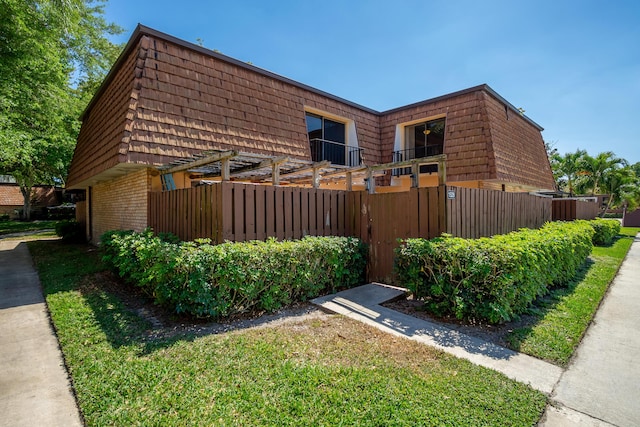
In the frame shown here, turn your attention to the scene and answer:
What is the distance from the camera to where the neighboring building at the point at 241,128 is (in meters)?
7.21

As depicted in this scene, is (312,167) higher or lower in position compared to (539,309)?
higher

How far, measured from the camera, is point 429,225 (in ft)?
17.8

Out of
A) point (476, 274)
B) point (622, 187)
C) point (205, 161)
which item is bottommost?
point (476, 274)

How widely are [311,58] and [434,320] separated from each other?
1188 cm

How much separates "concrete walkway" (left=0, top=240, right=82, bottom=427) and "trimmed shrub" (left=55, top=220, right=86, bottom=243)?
10.2 m

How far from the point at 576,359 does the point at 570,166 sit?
31998mm

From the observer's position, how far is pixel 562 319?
4.41 m

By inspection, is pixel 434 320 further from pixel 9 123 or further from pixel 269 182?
pixel 9 123

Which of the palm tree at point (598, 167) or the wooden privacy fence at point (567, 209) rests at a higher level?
the palm tree at point (598, 167)

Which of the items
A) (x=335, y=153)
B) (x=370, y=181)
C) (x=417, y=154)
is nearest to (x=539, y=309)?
(x=370, y=181)

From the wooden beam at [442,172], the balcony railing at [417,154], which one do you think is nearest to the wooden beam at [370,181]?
the wooden beam at [442,172]

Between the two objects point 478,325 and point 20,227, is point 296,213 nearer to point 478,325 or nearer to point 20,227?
point 478,325

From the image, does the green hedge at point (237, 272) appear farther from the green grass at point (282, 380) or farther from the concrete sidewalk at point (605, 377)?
the concrete sidewalk at point (605, 377)

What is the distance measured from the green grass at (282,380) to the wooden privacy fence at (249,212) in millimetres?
1831
